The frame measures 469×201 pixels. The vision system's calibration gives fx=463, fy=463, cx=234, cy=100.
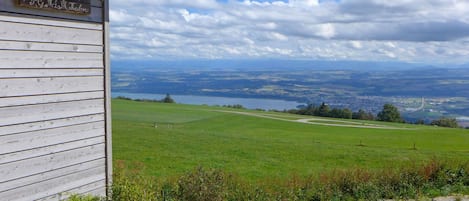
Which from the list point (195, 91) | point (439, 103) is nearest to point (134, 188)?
point (439, 103)

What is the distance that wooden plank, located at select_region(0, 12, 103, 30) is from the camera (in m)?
5.49

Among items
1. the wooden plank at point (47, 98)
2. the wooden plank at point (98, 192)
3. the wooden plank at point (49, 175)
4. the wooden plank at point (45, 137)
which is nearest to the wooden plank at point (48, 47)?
the wooden plank at point (47, 98)

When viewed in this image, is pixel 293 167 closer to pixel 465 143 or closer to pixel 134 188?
pixel 134 188

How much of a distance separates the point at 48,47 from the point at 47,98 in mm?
662

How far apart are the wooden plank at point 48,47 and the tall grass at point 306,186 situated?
199 centimetres

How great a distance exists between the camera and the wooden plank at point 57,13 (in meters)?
5.45

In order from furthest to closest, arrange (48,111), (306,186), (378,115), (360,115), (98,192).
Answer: (378,115) < (360,115) < (306,186) < (98,192) < (48,111)

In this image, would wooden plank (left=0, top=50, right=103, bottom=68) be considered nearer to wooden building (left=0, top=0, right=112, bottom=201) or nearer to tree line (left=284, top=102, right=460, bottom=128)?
wooden building (left=0, top=0, right=112, bottom=201)

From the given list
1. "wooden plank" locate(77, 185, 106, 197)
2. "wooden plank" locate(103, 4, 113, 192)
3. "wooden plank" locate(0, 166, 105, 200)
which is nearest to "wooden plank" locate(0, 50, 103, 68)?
"wooden plank" locate(103, 4, 113, 192)

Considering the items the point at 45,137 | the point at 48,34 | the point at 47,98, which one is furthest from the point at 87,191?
the point at 48,34

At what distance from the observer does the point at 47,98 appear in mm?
6035

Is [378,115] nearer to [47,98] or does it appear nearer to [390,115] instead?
[390,115]

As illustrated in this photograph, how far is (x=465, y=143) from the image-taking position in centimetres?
2828

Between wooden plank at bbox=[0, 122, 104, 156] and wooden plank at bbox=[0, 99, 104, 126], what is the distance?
0.17 metres
